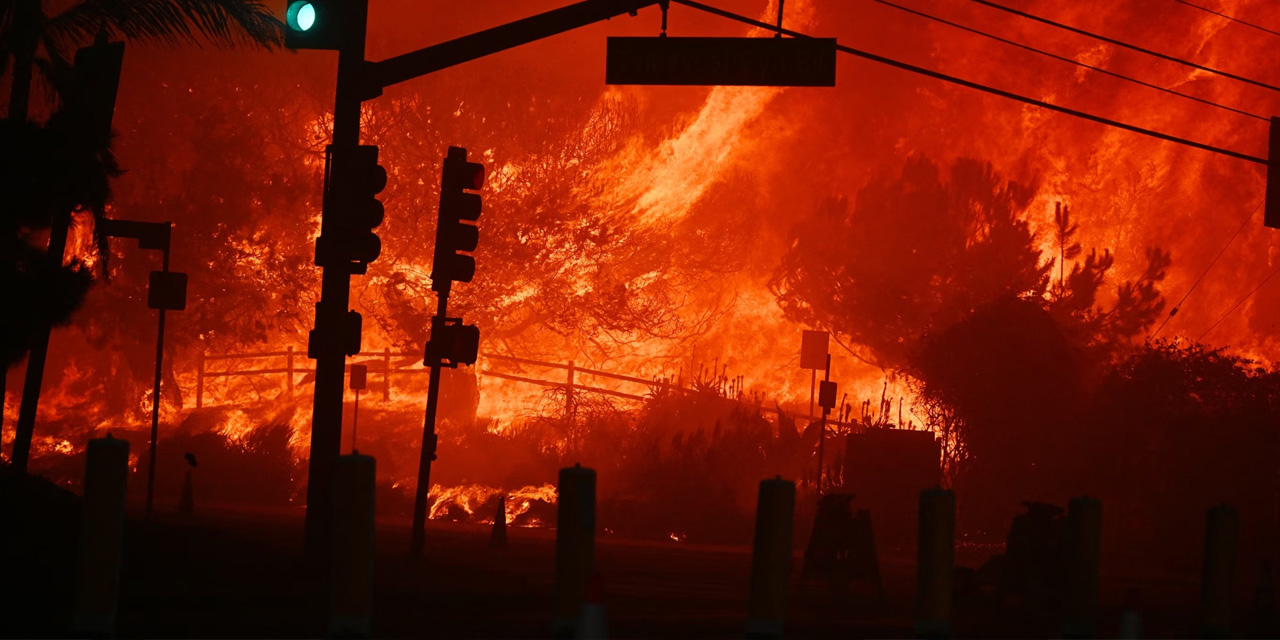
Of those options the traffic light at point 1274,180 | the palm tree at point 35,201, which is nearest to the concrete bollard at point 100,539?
the palm tree at point 35,201

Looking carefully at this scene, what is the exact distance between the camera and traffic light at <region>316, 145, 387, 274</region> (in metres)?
13.5

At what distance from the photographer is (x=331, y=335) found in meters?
13.5

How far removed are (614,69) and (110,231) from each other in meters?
8.83

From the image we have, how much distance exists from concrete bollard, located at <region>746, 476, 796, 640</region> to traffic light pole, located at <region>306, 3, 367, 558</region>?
18.3 feet

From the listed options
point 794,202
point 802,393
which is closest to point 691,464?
point 802,393

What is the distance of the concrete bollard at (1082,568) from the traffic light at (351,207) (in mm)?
6614

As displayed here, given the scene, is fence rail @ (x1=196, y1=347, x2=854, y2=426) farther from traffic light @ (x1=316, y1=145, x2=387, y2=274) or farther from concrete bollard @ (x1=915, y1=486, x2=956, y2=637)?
concrete bollard @ (x1=915, y1=486, x2=956, y2=637)

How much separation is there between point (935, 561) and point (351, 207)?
6.58 meters

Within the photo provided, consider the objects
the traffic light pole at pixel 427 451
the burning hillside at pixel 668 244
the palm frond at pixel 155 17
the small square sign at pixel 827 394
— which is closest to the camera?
the traffic light pole at pixel 427 451

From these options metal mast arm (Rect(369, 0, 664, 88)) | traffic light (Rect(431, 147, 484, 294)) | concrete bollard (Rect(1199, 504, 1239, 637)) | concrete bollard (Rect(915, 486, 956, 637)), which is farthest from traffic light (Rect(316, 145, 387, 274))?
concrete bollard (Rect(1199, 504, 1239, 637))

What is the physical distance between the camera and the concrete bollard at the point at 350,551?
8.23 meters

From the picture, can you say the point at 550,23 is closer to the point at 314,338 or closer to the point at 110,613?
the point at 314,338

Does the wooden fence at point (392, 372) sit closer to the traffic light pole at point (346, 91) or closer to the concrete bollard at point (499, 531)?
the concrete bollard at point (499, 531)

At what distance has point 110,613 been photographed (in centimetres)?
812
